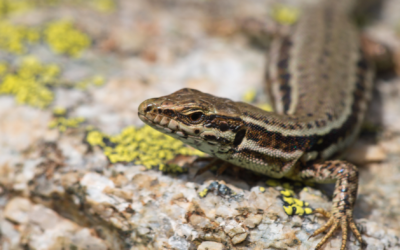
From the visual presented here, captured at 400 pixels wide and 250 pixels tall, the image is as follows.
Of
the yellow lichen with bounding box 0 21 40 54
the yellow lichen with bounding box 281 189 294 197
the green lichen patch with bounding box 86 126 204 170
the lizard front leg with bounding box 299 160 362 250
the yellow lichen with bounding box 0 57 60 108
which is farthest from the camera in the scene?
the yellow lichen with bounding box 0 21 40 54

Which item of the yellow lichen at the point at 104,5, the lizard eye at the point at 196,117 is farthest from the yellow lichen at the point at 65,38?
the lizard eye at the point at 196,117

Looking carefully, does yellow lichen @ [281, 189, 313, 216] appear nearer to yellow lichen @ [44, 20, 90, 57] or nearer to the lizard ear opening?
the lizard ear opening

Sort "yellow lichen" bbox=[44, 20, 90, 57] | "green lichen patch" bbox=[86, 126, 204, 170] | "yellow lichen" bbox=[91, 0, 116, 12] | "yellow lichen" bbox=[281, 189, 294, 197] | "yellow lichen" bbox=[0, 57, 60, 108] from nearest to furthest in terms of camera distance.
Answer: "yellow lichen" bbox=[281, 189, 294, 197] < "green lichen patch" bbox=[86, 126, 204, 170] < "yellow lichen" bbox=[0, 57, 60, 108] < "yellow lichen" bbox=[44, 20, 90, 57] < "yellow lichen" bbox=[91, 0, 116, 12]

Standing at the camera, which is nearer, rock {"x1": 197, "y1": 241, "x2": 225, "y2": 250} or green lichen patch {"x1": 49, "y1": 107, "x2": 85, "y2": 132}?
rock {"x1": 197, "y1": 241, "x2": 225, "y2": 250}

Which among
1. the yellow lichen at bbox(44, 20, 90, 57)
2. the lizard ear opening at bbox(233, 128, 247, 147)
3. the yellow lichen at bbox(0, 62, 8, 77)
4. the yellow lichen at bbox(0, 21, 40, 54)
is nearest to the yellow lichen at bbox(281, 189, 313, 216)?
the lizard ear opening at bbox(233, 128, 247, 147)

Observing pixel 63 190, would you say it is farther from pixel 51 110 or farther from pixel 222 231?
pixel 222 231

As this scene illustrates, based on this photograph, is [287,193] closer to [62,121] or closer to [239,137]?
[239,137]

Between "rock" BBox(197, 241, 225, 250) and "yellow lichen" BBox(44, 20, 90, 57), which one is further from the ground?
"yellow lichen" BBox(44, 20, 90, 57)
